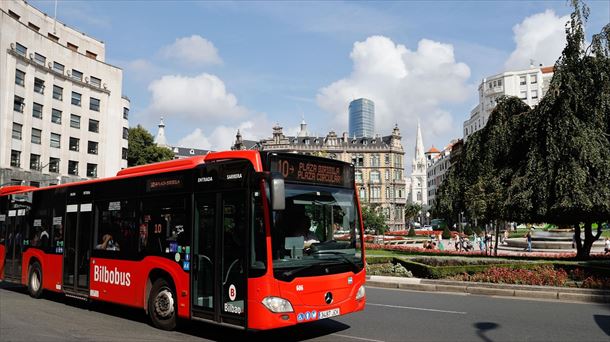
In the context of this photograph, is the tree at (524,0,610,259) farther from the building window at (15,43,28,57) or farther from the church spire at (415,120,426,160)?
the church spire at (415,120,426,160)

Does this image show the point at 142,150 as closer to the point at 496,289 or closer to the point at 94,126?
the point at 94,126

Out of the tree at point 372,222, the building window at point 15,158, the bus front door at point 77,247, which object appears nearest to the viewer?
the bus front door at point 77,247

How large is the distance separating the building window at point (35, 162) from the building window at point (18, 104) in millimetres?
4327

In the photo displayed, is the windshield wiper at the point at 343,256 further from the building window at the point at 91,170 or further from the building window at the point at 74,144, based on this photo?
the building window at the point at 91,170

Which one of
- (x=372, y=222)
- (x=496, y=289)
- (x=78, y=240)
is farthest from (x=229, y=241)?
(x=372, y=222)

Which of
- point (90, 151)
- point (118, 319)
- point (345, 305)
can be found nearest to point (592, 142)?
point (345, 305)

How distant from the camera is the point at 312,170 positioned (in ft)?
27.0

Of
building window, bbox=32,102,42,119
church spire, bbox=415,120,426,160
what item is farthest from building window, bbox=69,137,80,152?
church spire, bbox=415,120,426,160

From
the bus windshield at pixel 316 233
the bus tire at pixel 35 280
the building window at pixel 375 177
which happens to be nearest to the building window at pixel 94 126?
the bus tire at pixel 35 280

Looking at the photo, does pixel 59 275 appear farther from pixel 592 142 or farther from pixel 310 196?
pixel 592 142

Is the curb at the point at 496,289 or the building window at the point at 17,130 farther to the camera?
the building window at the point at 17,130

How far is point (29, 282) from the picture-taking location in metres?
13.1

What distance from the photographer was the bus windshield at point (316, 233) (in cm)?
738

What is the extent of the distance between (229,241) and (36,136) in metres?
44.9
